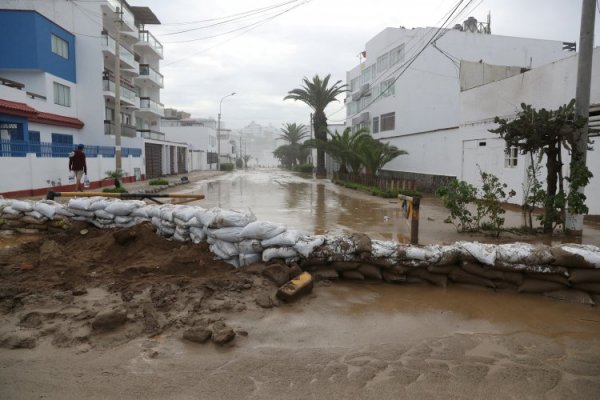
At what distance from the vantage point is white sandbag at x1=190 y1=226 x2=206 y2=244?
19.2ft

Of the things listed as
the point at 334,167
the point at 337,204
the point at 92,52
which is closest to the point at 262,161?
the point at 334,167

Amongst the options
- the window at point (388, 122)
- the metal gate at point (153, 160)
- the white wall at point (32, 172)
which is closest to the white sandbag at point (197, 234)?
the white wall at point (32, 172)

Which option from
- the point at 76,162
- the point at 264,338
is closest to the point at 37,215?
the point at 264,338

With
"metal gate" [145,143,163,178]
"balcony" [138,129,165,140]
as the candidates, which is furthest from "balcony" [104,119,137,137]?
"balcony" [138,129,165,140]

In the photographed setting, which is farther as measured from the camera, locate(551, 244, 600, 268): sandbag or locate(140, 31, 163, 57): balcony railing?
locate(140, 31, 163, 57): balcony railing

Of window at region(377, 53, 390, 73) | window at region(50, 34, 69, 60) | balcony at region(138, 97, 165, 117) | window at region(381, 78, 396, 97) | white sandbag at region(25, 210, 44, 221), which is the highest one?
window at region(377, 53, 390, 73)

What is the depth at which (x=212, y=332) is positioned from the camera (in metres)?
3.69

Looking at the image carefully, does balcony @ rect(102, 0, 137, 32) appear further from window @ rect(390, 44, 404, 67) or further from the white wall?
window @ rect(390, 44, 404, 67)

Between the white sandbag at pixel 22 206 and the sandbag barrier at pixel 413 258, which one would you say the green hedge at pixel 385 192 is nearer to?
the sandbag barrier at pixel 413 258

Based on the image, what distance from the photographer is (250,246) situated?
5.26m

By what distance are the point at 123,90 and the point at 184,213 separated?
25163 mm

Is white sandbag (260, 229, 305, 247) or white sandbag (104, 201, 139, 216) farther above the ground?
white sandbag (104, 201, 139, 216)

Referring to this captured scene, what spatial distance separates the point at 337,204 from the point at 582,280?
9.67 metres

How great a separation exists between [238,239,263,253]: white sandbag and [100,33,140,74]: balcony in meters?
24.7
